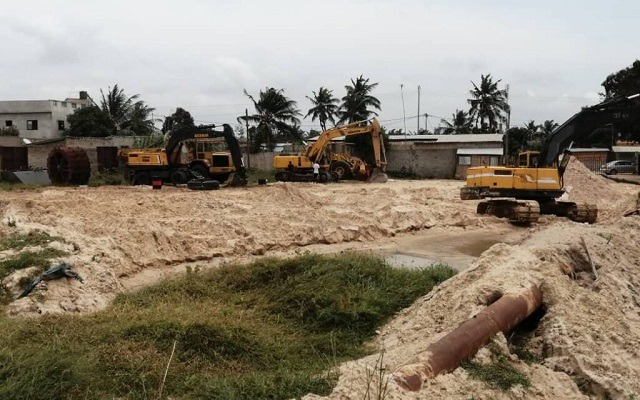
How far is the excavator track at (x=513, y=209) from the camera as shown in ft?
54.0

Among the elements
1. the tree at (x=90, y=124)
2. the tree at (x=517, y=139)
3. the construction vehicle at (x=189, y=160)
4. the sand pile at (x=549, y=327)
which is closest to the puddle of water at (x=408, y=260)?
the sand pile at (x=549, y=327)

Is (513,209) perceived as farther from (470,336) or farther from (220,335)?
(220,335)

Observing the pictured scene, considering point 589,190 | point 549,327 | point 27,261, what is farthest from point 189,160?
point 549,327

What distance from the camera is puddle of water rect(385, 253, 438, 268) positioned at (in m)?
11.1

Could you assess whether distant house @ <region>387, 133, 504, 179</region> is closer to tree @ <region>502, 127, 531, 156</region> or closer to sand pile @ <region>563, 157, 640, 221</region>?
tree @ <region>502, 127, 531, 156</region>

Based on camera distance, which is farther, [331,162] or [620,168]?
[620,168]

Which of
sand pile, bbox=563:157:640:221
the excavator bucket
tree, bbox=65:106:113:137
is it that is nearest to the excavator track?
sand pile, bbox=563:157:640:221

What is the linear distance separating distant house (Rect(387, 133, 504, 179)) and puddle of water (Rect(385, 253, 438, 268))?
25.2 metres

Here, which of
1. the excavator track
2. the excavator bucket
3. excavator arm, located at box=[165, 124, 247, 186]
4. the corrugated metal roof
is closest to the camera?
the excavator track

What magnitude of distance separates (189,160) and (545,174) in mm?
14208

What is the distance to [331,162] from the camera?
29.9 m

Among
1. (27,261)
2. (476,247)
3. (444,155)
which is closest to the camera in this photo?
(27,261)

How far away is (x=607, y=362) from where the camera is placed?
16.9ft

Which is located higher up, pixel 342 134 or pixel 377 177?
pixel 342 134
